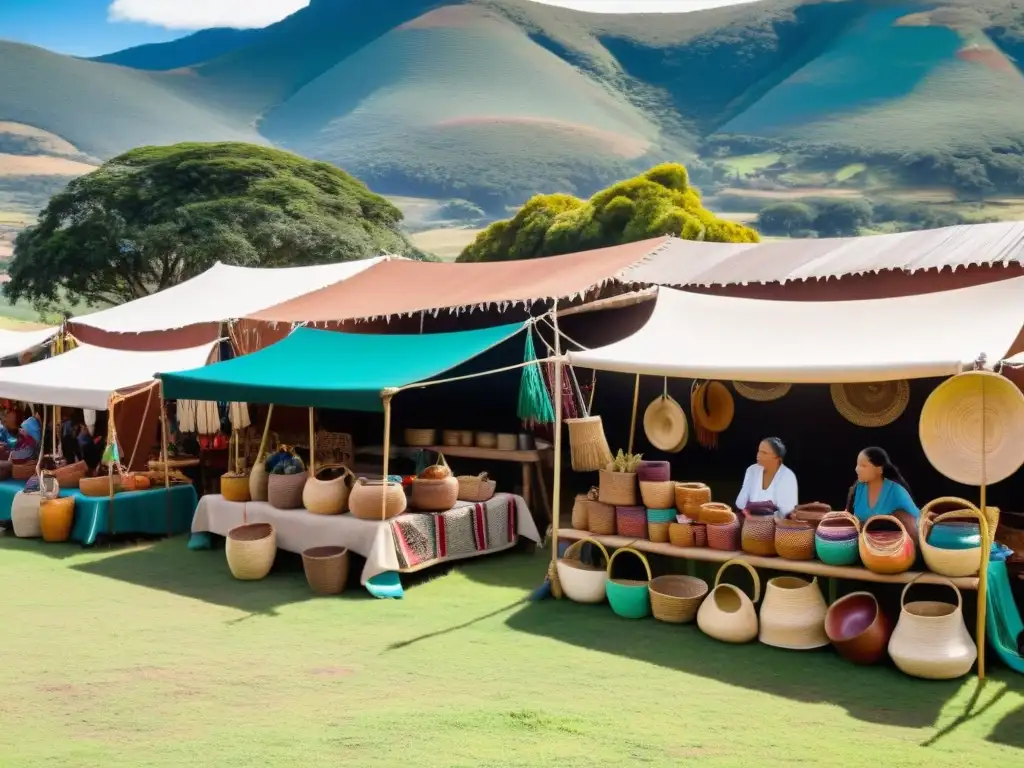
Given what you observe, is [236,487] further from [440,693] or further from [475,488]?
[440,693]

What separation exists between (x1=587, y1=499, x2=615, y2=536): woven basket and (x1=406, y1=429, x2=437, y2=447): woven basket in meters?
3.07

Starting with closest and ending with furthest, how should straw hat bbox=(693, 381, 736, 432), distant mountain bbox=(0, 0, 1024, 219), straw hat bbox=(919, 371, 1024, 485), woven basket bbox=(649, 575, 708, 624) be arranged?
straw hat bbox=(919, 371, 1024, 485) → woven basket bbox=(649, 575, 708, 624) → straw hat bbox=(693, 381, 736, 432) → distant mountain bbox=(0, 0, 1024, 219)

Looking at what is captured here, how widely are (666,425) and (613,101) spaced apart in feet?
362

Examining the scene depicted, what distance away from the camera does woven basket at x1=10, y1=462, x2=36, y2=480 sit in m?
9.41

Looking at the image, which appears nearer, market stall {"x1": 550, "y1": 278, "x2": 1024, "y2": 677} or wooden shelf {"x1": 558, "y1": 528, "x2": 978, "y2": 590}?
market stall {"x1": 550, "y1": 278, "x2": 1024, "y2": 677}

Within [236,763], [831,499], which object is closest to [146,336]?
[831,499]

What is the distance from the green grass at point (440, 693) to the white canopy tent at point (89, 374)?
244cm

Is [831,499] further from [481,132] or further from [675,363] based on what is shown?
[481,132]

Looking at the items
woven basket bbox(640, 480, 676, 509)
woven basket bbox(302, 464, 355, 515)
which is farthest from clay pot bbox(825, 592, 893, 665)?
woven basket bbox(302, 464, 355, 515)

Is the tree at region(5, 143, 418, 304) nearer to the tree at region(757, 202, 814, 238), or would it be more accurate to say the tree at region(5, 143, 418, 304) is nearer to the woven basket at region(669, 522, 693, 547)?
the woven basket at region(669, 522, 693, 547)

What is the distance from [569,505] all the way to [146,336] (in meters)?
5.34

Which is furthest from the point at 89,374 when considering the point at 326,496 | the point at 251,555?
the point at 326,496

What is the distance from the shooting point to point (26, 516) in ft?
28.0

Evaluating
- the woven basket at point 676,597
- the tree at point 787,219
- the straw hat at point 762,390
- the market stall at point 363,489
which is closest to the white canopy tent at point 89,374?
the market stall at point 363,489
